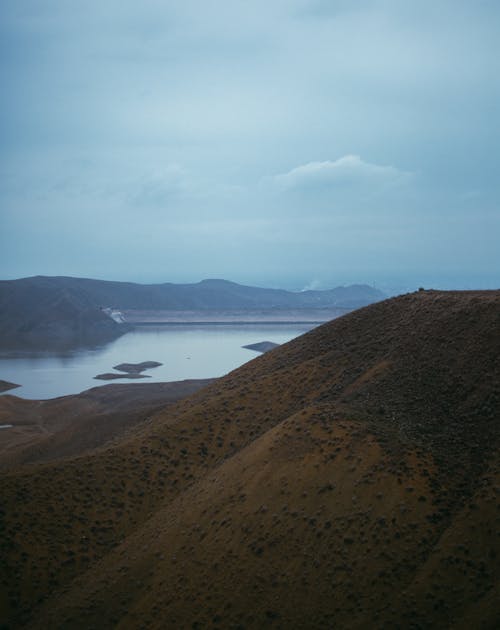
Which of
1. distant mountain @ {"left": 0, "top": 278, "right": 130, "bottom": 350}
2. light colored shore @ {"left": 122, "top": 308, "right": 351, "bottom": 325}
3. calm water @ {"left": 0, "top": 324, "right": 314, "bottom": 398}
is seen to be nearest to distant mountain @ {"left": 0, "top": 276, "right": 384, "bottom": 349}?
distant mountain @ {"left": 0, "top": 278, "right": 130, "bottom": 350}

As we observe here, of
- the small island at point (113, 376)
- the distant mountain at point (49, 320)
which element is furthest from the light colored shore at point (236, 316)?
the small island at point (113, 376)

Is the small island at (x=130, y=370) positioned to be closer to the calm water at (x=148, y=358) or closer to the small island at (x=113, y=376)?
the small island at (x=113, y=376)

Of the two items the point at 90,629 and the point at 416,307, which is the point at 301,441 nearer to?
the point at 90,629

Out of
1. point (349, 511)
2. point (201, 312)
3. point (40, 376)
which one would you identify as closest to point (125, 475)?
point (349, 511)

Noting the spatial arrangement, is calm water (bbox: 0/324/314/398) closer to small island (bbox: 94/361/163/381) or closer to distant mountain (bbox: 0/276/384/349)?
small island (bbox: 94/361/163/381)

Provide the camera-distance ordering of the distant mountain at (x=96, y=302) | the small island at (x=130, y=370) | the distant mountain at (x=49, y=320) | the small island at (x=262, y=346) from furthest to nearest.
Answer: the distant mountain at (x=96, y=302)
the distant mountain at (x=49, y=320)
the small island at (x=262, y=346)
the small island at (x=130, y=370)

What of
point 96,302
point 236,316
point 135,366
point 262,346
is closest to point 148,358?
point 135,366

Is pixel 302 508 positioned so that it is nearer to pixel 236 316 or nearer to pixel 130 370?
pixel 130 370
